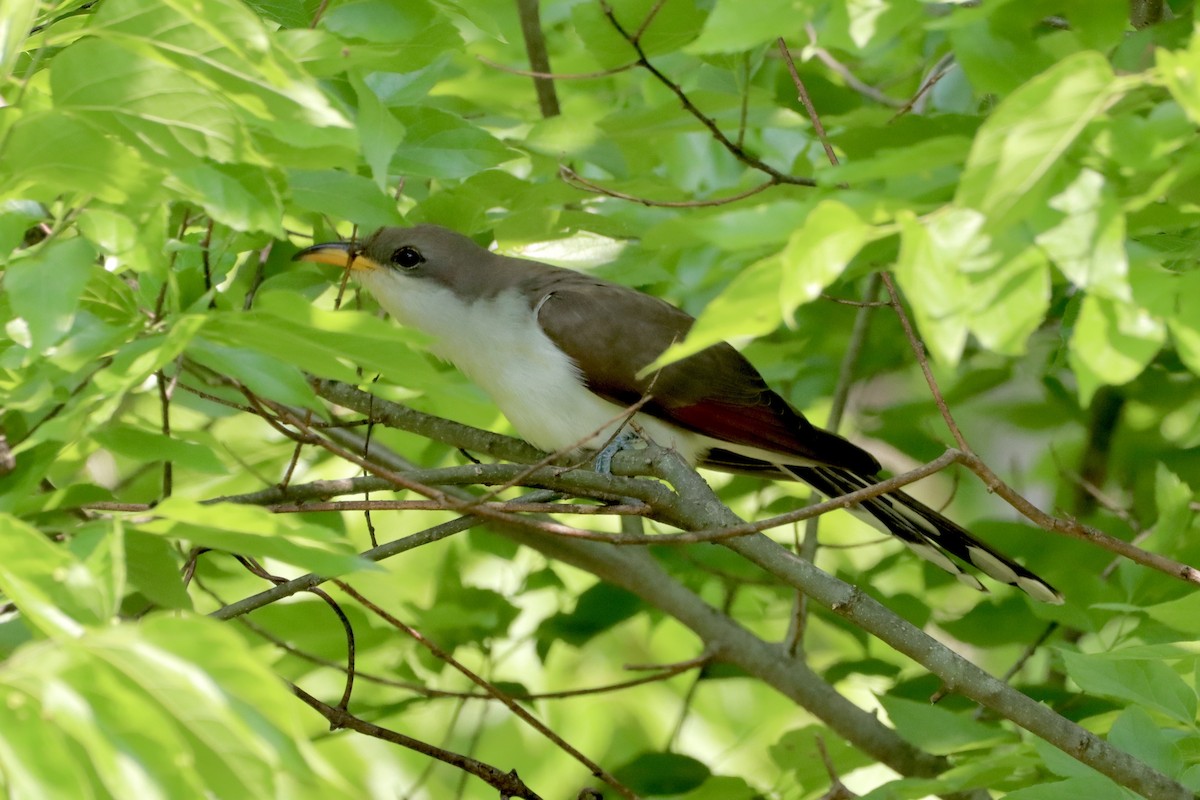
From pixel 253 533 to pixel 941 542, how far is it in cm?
268

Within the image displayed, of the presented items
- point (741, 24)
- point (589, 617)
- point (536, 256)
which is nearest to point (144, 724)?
point (741, 24)

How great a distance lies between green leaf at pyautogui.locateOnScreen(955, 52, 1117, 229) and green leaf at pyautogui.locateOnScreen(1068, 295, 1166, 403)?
192mm

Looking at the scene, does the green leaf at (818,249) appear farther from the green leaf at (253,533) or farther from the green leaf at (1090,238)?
the green leaf at (253,533)

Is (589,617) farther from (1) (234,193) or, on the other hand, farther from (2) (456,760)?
(1) (234,193)

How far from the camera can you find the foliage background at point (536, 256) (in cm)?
137

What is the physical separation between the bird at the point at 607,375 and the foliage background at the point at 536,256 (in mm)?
180

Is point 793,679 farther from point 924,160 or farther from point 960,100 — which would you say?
point 924,160

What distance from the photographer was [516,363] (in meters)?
4.06

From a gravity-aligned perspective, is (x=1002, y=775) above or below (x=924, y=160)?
below

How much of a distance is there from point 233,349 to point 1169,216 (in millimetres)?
1454

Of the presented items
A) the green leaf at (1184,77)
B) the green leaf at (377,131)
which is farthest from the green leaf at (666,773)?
the green leaf at (1184,77)

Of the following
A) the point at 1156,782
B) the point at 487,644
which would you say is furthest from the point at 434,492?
the point at 487,644

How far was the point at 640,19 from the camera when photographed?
2.94 m

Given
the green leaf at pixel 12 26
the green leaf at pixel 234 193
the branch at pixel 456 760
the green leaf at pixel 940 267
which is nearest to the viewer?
the green leaf at pixel 940 267
